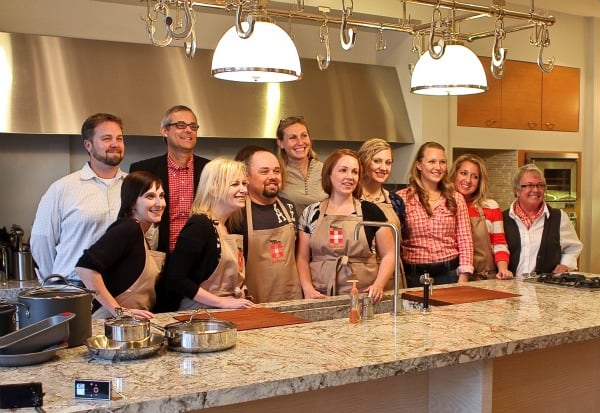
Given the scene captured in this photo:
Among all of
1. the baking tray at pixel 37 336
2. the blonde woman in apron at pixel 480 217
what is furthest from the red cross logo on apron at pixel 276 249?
the baking tray at pixel 37 336

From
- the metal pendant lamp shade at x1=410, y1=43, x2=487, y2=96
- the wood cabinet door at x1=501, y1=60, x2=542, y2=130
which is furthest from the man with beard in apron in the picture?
the wood cabinet door at x1=501, y1=60, x2=542, y2=130

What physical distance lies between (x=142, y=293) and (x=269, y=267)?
2.24 feet

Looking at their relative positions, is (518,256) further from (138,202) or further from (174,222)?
(138,202)

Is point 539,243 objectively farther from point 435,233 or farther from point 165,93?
point 165,93

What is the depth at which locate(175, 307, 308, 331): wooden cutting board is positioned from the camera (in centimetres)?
240

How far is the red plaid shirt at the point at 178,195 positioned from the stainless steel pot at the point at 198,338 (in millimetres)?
1474

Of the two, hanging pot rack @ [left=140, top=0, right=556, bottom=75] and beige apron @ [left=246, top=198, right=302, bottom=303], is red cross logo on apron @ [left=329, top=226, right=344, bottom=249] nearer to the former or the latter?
beige apron @ [left=246, top=198, right=302, bottom=303]

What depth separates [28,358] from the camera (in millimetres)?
1876

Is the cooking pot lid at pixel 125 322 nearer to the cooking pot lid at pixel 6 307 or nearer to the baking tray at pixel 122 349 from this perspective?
the baking tray at pixel 122 349

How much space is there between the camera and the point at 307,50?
17.6 ft

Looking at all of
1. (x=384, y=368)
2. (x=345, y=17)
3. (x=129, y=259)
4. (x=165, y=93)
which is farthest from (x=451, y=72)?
(x=165, y=93)

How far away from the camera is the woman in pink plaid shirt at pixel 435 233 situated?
371cm

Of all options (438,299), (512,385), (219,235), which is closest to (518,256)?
(438,299)

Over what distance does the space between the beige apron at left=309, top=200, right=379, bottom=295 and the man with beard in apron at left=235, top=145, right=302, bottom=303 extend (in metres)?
0.12
